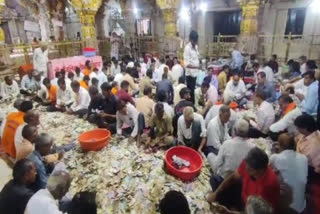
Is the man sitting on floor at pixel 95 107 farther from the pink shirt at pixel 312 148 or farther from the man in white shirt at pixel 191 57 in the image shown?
the pink shirt at pixel 312 148

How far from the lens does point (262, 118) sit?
4.34 metres

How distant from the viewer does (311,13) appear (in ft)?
33.4

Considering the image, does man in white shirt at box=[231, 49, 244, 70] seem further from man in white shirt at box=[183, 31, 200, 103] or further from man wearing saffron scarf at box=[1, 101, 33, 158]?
man wearing saffron scarf at box=[1, 101, 33, 158]

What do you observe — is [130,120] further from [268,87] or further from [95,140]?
[268,87]

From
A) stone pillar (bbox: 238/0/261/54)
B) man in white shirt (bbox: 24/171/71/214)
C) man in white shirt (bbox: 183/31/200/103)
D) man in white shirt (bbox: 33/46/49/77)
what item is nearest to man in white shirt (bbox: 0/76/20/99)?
man in white shirt (bbox: 33/46/49/77)

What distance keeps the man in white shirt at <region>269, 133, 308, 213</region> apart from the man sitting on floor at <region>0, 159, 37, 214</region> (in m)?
2.59

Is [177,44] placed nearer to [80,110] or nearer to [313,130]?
[80,110]

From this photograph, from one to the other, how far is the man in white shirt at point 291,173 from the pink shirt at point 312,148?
1.87ft

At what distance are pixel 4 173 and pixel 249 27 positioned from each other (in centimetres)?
1027

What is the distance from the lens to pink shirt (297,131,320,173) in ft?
9.78

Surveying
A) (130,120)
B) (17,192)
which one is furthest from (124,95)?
(17,192)

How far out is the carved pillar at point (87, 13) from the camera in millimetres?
11719

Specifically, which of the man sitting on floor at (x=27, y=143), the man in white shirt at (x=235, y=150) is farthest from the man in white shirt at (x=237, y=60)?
the man sitting on floor at (x=27, y=143)

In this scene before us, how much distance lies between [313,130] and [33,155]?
139 inches
